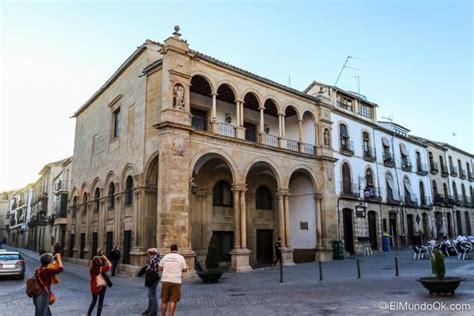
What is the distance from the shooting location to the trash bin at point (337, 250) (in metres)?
22.5

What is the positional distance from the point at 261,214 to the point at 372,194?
936 cm

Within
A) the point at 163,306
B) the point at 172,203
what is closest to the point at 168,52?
the point at 172,203

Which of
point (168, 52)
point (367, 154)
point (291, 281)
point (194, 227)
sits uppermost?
point (168, 52)

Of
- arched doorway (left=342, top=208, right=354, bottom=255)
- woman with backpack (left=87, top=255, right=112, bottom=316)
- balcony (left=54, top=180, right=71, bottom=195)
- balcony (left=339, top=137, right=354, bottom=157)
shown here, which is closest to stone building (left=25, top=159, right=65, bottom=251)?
balcony (left=54, top=180, right=71, bottom=195)

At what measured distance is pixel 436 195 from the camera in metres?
35.7

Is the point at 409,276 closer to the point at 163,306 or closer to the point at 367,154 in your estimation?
the point at 163,306

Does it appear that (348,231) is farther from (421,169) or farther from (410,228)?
(421,169)

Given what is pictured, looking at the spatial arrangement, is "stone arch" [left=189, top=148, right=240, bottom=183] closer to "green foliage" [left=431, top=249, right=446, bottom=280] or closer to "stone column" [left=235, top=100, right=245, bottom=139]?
"stone column" [left=235, top=100, right=245, bottom=139]

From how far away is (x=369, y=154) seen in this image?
94.1 ft

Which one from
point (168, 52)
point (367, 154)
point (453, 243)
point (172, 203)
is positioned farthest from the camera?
point (367, 154)

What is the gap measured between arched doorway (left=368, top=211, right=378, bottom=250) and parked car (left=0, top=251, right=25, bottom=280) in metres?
21.5

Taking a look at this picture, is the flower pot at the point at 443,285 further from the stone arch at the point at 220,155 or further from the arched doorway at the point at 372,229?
the arched doorway at the point at 372,229

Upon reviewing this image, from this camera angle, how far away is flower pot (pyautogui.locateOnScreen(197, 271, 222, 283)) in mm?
13894

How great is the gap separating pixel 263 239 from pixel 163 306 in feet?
53.3
